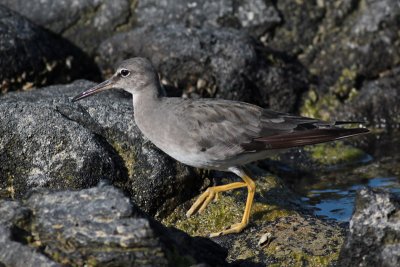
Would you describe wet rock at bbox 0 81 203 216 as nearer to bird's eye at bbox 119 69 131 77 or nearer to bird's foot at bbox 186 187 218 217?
bird's foot at bbox 186 187 218 217

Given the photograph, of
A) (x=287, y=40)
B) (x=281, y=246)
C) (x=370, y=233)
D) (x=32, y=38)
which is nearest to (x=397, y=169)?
(x=287, y=40)

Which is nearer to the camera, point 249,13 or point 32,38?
point 32,38

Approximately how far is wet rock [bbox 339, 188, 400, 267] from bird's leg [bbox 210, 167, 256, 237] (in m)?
1.65

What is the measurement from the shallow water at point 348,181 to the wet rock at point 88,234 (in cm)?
344

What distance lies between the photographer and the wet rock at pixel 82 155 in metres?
8.25

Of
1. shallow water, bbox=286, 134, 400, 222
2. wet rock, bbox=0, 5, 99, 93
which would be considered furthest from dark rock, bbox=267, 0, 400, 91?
wet rock, bbox=0, 5, 99, 93

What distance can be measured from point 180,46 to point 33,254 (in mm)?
6033

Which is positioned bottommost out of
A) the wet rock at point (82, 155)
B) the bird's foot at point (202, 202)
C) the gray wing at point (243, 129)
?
the bird's foot at point (202, 202)

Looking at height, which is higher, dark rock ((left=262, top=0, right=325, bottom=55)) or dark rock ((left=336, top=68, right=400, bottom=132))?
dark rock ((left=262, top=0, right=325, bottom=55))

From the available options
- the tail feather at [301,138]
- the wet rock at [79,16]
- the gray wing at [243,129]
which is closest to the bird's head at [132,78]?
the gray wing at [243,129]

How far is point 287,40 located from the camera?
42.7 feet

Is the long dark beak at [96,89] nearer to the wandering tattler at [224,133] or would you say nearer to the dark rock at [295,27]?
the wandering tattler at [224,133]

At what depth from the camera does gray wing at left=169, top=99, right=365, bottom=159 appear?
8.42 meters

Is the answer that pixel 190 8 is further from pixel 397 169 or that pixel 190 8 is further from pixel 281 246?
pixel 281 246
